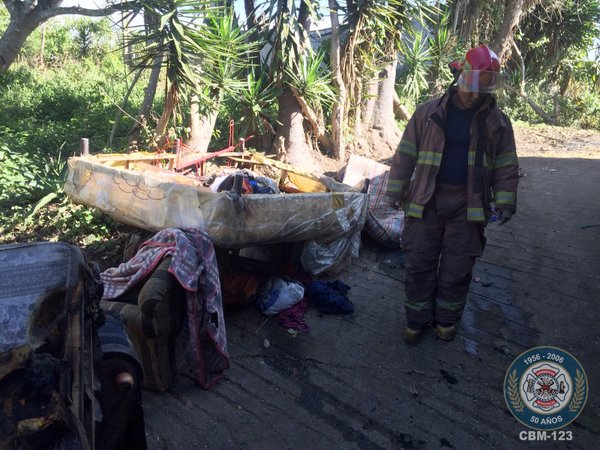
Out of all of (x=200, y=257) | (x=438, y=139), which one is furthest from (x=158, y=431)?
(x=438, y=139)

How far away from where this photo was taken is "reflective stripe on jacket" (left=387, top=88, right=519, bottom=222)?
2850mm

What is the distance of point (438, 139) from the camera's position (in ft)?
9.48

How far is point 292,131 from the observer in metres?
7.07

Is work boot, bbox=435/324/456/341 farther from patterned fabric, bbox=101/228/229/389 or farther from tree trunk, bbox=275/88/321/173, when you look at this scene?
tree trunk, bbox=275/88/321/173

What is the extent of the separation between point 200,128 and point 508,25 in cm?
817

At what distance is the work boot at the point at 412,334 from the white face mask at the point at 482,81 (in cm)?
161

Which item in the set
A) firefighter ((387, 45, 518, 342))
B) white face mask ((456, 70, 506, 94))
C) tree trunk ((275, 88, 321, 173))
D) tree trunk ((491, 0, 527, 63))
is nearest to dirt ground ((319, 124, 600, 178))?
tree trunk ((275, 88, 321, 173))

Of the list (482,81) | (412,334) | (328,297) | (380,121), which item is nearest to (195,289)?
(328,297)

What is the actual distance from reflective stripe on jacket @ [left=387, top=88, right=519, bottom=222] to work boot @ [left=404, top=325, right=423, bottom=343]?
0.82 metres

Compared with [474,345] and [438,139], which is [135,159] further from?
[474,345]

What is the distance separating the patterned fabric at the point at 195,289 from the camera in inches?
105

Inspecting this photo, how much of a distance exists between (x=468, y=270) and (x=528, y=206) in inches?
130

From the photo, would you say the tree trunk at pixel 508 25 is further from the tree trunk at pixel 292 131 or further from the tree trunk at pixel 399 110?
the tree trunk at pixel 292 131

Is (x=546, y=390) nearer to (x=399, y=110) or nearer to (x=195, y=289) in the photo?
(x=195, y=289)
